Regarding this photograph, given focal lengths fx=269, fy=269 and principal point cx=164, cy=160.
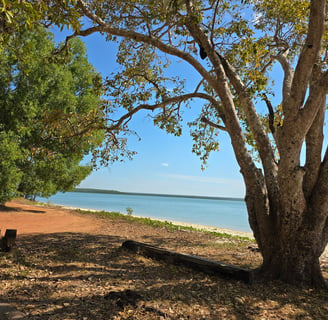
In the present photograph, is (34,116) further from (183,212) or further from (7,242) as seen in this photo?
(183,212)

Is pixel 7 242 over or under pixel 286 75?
under

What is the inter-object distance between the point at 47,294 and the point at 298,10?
28.4 feet

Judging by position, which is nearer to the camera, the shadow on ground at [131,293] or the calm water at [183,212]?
the shadow on ground at [131,293]

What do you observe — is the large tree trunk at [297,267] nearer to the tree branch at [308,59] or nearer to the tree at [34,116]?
the tree branch at [308,59]

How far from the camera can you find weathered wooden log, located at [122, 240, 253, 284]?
512 cm

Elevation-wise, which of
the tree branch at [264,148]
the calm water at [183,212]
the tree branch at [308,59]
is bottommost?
the calm water at [183,212]

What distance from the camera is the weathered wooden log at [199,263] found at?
512 centimetres

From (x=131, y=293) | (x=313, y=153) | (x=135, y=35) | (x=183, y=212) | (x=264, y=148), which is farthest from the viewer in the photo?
(x=183, y=212)

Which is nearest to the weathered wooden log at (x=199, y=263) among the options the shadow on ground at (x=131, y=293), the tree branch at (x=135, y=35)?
the shadow on ground at (x=131, y=293)

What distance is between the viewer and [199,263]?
18.4 feet

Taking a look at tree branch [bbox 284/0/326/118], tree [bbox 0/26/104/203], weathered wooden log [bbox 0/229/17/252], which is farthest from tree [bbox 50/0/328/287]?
tree [bbox 0/26/104/203]

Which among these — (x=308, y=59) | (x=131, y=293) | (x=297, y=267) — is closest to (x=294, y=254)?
(x=297, y=267)

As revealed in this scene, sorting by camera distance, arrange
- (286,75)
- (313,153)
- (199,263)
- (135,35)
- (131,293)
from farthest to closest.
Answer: (286,75)
(135,35)
(313,153)
(199,263)
(131,293)

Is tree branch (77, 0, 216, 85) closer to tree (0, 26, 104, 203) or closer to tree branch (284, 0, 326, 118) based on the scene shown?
tree branch (284, 0, 326, 118)
